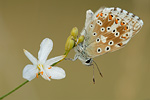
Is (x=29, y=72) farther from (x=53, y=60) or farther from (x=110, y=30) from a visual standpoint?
(x=110, y=30)

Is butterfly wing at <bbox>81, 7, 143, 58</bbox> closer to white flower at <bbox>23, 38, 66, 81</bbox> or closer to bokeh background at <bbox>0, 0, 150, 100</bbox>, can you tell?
white flower at <bbox>23, 38, 66, 81</bbox>

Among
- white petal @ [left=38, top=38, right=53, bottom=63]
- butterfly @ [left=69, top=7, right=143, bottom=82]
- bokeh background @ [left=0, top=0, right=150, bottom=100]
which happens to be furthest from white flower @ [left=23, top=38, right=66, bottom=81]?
bokeh background @ [left=0, top=0, right=150, bottom=100]

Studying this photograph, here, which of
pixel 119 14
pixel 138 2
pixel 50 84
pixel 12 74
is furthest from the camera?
pixel 138 2

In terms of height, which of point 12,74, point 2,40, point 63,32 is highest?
point 2,40

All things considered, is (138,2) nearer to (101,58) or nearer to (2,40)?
(101,58)

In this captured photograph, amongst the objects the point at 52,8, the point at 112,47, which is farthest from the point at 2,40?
the point at 112,47

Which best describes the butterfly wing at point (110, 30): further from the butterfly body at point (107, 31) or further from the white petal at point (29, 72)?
the white petal at point (29, 72)

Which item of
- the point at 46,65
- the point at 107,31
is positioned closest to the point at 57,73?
the point at 46,65

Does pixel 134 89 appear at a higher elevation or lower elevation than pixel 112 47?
lower
